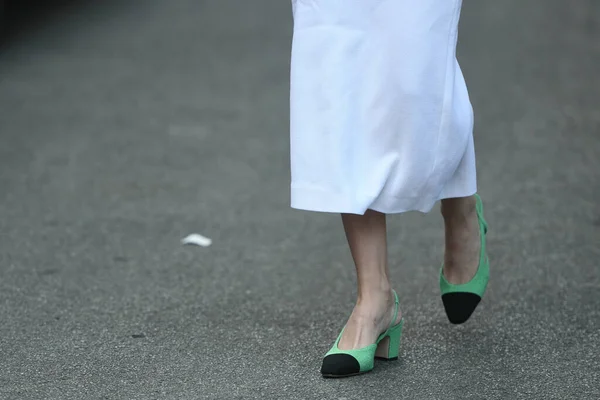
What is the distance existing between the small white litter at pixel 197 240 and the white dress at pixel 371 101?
1.35 meters

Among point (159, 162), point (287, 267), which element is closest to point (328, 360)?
point (287, 267)

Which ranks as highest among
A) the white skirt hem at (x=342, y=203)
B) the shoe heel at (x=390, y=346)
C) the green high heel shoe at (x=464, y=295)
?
the white skirt hem at (x=342, y=203)

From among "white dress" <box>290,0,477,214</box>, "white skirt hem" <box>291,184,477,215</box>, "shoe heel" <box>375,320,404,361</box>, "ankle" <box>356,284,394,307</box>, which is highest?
"white dress" <box>290,0,477,214</box>

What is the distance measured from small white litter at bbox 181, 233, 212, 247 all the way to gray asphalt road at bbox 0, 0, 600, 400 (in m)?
0.06

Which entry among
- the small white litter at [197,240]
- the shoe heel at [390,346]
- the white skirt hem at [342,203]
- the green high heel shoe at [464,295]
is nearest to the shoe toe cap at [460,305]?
the green high heel shoe at [464,295]

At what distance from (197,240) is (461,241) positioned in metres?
1.29

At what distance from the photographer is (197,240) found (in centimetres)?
399

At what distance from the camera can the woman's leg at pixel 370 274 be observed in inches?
106

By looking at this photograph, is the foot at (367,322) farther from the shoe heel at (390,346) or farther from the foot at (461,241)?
the foot at (461,241)

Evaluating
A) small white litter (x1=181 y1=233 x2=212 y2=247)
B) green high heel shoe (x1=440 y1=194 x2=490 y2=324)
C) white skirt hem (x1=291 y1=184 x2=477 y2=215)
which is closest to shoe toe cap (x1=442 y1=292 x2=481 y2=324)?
green high heel shoe (x1=440 y1=194 x2=490 y2=324)

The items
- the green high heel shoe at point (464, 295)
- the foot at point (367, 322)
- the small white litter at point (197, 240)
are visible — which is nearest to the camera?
the foot at point (367, 322)

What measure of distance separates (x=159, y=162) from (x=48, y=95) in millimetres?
1785

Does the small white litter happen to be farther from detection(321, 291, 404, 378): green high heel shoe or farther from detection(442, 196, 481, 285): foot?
detection(321, 291, 404, 378): green high heel shoe

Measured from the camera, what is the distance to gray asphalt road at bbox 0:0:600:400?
2.73 m
